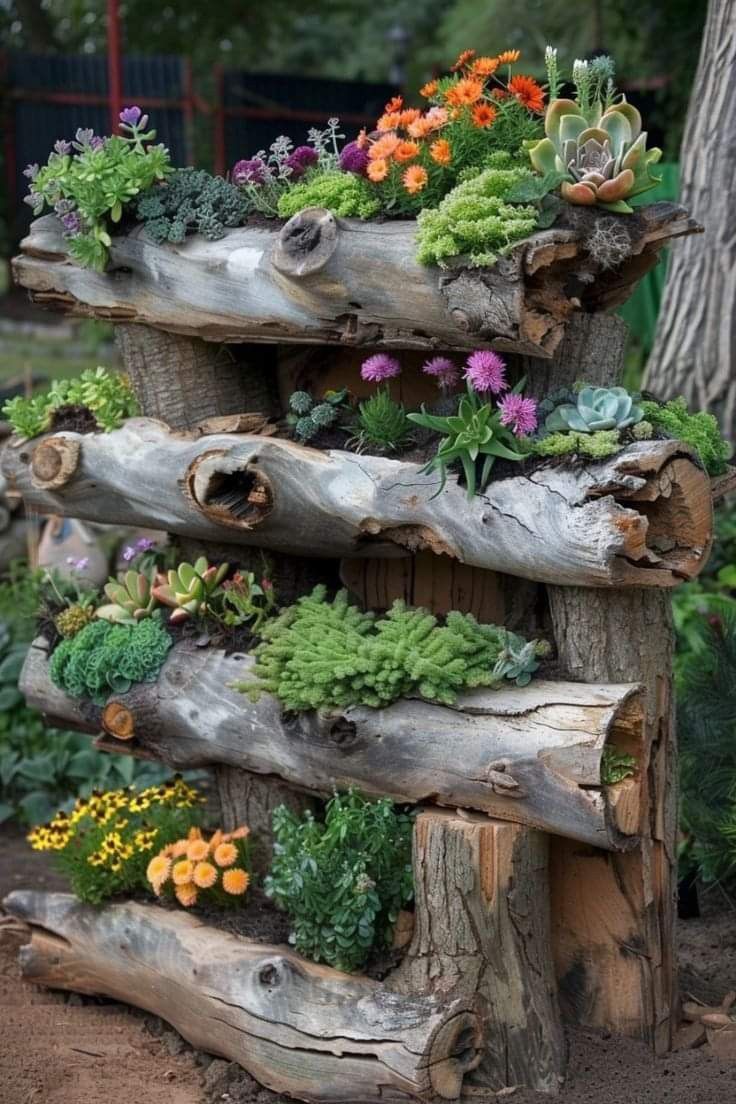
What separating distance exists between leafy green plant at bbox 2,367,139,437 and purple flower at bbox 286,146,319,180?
945 millimetres

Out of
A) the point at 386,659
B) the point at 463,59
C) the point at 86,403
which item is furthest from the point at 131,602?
the point at 463,59

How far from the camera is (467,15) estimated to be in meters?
14.0

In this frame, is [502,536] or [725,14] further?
[725,14]

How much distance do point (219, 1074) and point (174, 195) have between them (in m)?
2.54

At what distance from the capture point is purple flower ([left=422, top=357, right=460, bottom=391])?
12.0 feet

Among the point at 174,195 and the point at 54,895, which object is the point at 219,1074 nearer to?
the point at 54,895

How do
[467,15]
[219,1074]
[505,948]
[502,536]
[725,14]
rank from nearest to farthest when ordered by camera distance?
[502,536] < [505,948] < [219,1074] < [725,14] < [467,15]

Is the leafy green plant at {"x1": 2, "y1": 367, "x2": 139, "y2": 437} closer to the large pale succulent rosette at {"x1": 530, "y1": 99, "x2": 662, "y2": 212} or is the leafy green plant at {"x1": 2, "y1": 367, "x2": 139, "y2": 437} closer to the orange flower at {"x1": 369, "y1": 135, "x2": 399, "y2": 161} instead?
the orange flower at {"x1": 369, "y1": 135, "x2": 399, "y2": 161}

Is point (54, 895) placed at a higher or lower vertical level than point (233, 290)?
lower

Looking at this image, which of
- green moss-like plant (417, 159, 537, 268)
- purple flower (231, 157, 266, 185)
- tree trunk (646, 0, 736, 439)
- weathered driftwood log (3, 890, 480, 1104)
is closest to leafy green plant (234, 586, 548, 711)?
weathered driftwood log (3, 890, 480, 1104)

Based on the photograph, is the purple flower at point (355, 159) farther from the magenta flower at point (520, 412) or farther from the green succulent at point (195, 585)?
the green succulent at point (195, 585)

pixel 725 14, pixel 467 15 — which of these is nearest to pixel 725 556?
pixel 725 14

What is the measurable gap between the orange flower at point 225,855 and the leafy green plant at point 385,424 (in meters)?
1.31

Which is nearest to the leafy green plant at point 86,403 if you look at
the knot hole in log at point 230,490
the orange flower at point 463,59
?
the knot hole in log at point 230,490
